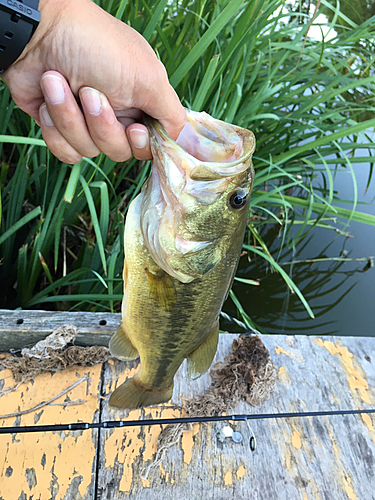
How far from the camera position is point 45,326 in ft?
5.57

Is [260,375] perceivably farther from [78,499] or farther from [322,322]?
[322,322]

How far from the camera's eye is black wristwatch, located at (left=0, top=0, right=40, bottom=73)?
0.82 metres

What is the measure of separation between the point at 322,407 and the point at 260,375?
328 mm

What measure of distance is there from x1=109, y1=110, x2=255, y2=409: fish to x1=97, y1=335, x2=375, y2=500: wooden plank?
55 cm

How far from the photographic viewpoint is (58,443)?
1.43m

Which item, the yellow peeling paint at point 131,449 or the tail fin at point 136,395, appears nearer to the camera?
the tail fin at point 136,395

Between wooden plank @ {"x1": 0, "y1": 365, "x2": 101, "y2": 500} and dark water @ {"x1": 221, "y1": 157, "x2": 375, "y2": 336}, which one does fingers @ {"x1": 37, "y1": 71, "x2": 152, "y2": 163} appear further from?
dark water @ {"x1": 221, "y1": 157, "x2": 375, "y2": 336}

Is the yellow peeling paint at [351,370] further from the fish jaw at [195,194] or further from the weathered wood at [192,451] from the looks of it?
the fish jaw at [195,194]

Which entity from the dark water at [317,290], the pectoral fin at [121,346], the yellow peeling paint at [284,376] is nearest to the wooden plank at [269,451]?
the yellow peeling paint at [284,376]

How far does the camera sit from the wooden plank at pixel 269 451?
4.64 feet

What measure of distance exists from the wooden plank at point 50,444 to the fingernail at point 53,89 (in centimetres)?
119

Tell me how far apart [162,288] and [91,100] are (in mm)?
561

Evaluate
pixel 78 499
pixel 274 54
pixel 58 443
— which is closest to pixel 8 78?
pixel 58 443

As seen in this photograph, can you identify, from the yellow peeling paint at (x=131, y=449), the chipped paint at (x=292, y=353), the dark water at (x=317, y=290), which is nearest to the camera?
the yellow peeling paint at (x=131, y=449)
